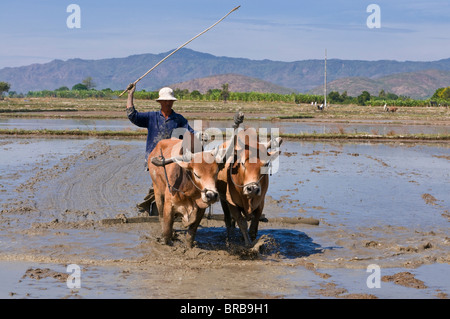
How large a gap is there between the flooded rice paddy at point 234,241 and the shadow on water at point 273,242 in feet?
0.06

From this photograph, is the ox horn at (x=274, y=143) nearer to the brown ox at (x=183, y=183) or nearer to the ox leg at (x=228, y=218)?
the ox leg at (x=228, y=218)

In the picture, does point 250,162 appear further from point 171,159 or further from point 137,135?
point 137,135

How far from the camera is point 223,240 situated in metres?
9.62

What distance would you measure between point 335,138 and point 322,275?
73.7ft

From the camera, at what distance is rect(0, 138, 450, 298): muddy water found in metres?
7.05

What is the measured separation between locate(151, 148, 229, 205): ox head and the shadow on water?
117cm

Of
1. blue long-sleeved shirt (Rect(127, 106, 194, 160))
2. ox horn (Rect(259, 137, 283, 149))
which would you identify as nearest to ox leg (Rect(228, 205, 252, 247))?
ox horn (Rect(259, 137, 283, 149))

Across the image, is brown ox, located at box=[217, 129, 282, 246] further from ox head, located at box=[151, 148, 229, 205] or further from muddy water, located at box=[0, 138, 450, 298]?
ox head, located at box=[151, 148, 229, 205]

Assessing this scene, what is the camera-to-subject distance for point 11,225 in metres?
10.2

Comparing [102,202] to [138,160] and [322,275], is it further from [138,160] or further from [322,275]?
[138,160]

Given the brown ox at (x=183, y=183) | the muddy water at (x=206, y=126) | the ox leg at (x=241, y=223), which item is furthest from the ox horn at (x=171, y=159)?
the muddy water at (x=206, y=126)

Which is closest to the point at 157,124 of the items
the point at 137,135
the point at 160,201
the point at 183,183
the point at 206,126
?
the point at 160,201

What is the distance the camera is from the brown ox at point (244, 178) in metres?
8.38

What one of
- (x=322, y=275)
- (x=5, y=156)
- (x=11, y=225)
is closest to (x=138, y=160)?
(x=5, y=156)
